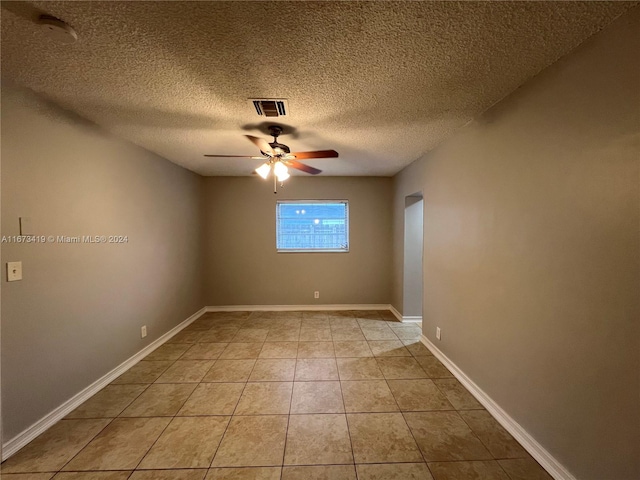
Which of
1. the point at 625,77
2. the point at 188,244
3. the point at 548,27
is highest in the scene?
the point at 548,27

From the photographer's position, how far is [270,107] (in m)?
1.87

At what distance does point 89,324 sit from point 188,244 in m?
1.83

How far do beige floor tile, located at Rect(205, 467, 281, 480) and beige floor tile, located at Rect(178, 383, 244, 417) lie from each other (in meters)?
0.48

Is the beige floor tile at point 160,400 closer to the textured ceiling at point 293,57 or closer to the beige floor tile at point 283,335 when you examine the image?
the beige floor tile at point 283,335

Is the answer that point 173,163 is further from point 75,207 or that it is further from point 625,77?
point 625,77

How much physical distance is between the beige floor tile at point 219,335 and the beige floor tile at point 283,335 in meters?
0.50

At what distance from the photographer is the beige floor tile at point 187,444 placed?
1506mm

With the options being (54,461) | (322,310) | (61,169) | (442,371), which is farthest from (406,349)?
(61,169)

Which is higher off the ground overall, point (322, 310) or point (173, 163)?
point (173, 163)

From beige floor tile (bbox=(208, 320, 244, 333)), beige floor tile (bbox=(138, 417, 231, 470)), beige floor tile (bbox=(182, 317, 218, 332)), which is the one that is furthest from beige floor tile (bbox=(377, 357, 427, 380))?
beige floor tile (bbox=(182, 317, 218, 332))

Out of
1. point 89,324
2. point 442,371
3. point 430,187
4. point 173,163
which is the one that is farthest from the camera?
point 173,163

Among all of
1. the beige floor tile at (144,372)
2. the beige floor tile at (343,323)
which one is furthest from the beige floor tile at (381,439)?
the beige floor tile at (144,372)

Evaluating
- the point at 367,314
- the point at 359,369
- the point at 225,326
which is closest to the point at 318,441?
the point at 359,369

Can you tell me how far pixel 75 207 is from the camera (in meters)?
2.00
